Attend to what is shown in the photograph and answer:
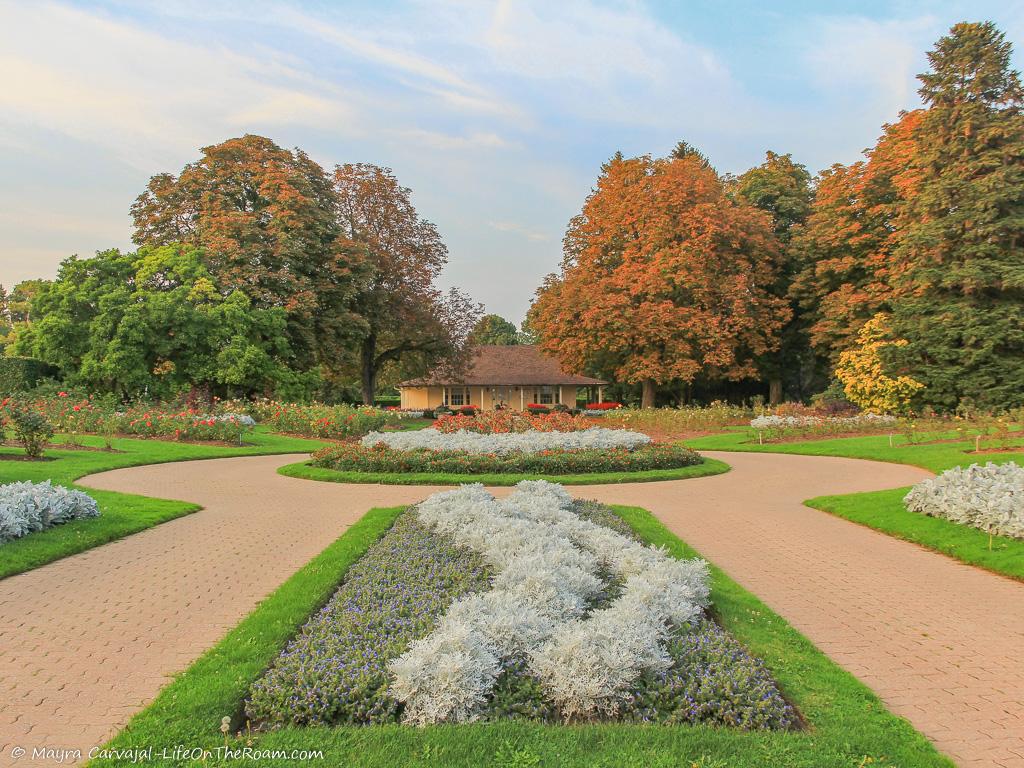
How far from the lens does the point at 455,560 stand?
6.06 metres

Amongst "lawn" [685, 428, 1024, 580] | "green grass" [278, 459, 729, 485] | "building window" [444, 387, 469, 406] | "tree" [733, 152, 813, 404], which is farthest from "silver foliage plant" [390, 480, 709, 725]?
"building window" [444, 387, 469, 406]

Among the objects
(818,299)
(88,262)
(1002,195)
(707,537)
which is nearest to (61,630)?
(707,537)

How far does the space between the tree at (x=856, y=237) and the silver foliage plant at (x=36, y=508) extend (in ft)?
93.4

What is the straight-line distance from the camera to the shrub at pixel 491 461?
42.7 feet

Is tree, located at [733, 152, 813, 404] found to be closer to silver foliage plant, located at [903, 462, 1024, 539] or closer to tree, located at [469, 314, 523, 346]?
silver foliage plant, located at [903, 462, 1024, 539]

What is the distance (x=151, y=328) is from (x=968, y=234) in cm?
3018

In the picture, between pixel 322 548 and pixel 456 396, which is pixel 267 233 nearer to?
pixel 456 396

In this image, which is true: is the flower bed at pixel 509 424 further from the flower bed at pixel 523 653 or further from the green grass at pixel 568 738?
the green grass at pixel 568 738

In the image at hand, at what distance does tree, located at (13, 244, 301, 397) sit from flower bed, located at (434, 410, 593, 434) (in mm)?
11356

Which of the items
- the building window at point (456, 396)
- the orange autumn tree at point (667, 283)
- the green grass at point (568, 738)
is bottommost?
the green grass at point (568, 738)

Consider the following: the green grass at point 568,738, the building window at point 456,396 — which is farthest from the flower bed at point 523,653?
the building window at point 456,396

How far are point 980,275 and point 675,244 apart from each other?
12.4 meters

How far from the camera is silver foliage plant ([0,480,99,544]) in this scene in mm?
6918

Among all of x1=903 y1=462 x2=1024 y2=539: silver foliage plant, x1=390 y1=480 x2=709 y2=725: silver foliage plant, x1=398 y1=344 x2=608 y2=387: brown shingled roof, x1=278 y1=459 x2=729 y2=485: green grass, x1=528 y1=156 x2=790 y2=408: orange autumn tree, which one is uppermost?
x1=528 y1=156 x2=790 y2=408: orange autumn tree
